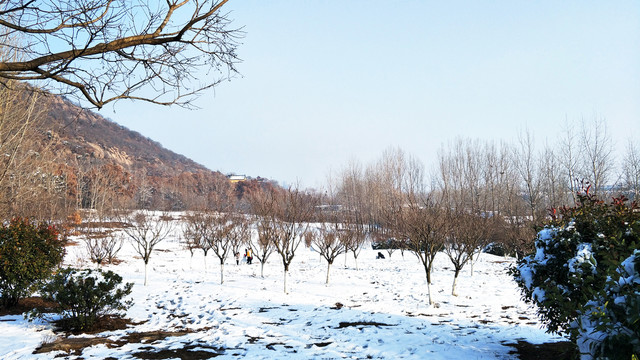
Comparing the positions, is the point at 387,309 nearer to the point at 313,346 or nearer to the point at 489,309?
the point at 489,309

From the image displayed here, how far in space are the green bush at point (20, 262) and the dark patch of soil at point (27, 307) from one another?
0.61 ft

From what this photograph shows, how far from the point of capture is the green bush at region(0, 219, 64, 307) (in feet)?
24.9

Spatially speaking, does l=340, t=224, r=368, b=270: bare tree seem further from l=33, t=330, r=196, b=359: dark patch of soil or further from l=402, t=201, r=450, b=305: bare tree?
l=33, t=330, r=196, b=359: dark patch of soil

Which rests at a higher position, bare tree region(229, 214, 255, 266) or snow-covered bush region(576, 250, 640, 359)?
snow-covered bush region(576, 250, 640, 359)

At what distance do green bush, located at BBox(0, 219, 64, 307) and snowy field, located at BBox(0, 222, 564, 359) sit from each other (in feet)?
2.69

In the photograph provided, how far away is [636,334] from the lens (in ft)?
6.59

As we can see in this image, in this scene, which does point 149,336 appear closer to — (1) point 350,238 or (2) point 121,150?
(1) point 350,238

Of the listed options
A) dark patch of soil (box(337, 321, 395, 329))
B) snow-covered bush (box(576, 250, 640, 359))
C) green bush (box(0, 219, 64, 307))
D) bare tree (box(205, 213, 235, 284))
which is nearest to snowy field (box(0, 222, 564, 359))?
dark patch of soil (box(337, 321, 395, 329))

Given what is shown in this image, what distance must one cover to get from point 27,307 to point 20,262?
147 cm

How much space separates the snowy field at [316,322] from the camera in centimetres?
550

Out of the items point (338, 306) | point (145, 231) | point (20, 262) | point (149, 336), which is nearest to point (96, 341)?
point (149, 336)

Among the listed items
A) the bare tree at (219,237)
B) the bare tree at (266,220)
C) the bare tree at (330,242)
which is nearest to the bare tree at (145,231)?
the bare tree at (219,237)

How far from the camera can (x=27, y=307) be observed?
8258 mm

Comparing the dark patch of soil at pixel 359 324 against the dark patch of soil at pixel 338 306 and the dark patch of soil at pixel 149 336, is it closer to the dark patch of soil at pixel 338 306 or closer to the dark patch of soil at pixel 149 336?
the dark patch of soil at pixel 338 306
